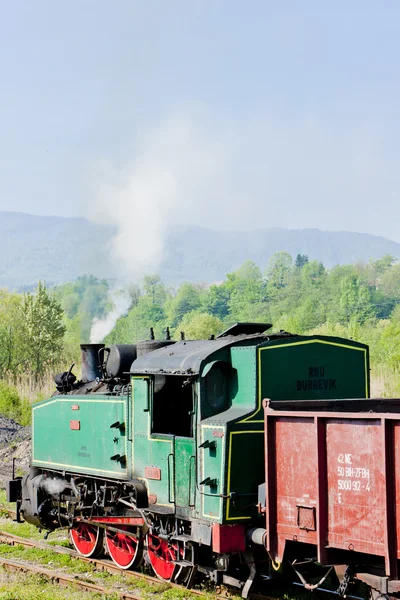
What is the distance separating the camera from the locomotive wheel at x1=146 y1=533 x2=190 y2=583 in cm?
1050

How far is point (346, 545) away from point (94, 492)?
5.71m

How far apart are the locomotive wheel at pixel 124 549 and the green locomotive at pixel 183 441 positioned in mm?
18

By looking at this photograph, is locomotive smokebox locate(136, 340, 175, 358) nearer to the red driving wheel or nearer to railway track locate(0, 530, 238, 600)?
the red driving wheel

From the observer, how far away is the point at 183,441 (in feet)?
32.8

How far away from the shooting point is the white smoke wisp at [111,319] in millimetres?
17078

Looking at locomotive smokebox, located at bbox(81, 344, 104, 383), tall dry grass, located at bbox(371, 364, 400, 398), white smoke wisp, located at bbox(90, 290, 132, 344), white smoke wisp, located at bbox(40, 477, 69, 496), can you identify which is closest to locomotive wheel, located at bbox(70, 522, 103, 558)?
white smoke wisp, located at bbox(40, 477, 69, 496)

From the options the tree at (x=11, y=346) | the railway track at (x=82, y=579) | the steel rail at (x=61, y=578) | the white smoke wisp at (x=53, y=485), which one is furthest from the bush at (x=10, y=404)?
the steel rail at (x=61, y=578)

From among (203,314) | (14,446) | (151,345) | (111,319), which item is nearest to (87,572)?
(151,345)

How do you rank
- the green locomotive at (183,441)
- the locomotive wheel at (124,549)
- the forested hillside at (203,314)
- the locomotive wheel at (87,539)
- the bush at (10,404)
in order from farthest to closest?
the bush at (10,404)
the forested hillside at (203,314)
the locomotive wheel at (87,539)
the locomotive wheel at (124,549)
the green locomotive at (183,441)

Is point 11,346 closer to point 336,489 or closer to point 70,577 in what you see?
point 70,577

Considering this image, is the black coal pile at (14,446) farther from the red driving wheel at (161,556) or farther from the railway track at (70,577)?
the red driving wheel at (161,556)

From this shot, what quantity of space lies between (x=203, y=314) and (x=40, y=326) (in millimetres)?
42838

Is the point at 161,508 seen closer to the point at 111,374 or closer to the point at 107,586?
the point at 107,586

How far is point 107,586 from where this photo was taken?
435 inches
